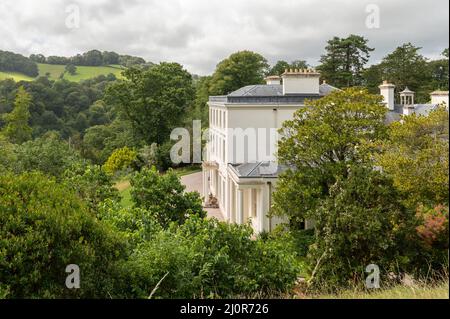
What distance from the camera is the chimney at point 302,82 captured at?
26.9 metres

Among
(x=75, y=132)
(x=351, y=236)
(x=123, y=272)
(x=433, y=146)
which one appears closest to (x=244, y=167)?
(x=433, y=146)

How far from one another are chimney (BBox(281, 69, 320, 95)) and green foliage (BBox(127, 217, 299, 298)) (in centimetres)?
1598

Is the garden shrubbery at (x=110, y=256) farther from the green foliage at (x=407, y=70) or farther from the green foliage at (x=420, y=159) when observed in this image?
the green foliage at (x=407, y=70)

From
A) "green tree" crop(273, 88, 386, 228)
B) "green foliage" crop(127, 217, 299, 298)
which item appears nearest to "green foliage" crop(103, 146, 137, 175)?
"green tree" crop(273, 88, 386, 228)

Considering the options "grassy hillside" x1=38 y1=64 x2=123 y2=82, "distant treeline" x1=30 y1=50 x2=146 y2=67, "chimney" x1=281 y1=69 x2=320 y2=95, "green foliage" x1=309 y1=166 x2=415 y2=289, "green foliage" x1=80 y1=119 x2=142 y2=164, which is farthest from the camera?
"distant treeline" x1=30 y1=50 x2=146 y2=67

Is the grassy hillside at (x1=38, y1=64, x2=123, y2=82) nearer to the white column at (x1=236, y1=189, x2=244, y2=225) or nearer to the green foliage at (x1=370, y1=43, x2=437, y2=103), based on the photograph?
the green foliage at (x1=370, y1=43, x2=437, y2=103)

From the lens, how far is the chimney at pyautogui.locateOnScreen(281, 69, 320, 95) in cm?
2688

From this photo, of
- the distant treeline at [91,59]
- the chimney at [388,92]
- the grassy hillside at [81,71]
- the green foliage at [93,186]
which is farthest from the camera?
the distant treeline at [91,59]

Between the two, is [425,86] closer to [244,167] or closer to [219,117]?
[219,117]

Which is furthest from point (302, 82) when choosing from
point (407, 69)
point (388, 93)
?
point (407, 69)

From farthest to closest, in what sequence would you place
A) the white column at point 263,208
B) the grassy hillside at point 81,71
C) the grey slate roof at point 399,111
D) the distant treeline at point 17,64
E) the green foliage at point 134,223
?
1. the grassy hillside at point 81,71
2. the distant treeline at point 17,64
3. the grey slate roof at point 399,111
4. the white column at point 263,208
5. the green foliage at point 134,223

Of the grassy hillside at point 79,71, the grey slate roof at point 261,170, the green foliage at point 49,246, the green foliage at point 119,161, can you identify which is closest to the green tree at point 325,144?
the grey slate roof at point 261,170

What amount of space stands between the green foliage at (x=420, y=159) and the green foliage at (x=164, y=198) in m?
6.56
